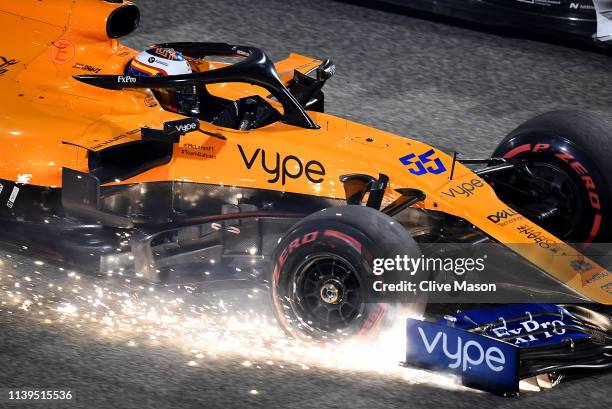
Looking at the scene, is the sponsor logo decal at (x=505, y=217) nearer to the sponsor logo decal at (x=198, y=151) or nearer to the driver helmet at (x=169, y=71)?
the sponsor logo decal at (x=198, y=151)

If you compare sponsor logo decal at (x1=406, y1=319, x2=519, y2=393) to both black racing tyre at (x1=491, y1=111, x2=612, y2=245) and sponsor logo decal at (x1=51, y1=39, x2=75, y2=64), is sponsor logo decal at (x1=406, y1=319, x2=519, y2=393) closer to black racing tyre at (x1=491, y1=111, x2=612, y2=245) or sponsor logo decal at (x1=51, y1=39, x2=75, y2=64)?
black racing tyre at (x1=491, y1=111, x2=612, y2=245)

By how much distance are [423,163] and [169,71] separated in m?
1.59

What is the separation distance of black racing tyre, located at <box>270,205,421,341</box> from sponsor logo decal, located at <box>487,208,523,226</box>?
0.78m

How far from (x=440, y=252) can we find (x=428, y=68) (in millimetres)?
4556

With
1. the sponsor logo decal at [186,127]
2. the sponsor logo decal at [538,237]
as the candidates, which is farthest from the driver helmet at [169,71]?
the sponsor logo decal at [538,237]

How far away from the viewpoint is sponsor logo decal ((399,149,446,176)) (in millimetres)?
6277

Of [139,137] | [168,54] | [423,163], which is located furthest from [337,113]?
[139,137]

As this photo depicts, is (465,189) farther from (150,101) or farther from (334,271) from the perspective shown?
(150,101)

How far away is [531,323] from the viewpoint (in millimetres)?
5582

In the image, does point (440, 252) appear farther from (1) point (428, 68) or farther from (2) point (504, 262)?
(1) point (428, 68)

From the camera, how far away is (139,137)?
21.1 ft

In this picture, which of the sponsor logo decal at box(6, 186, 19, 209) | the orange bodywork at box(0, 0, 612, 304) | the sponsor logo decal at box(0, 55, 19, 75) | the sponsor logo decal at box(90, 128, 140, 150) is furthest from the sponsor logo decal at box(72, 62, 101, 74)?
the sponsor logo decal at box(6, 186, 19, 209)

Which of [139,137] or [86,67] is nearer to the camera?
[139,137]

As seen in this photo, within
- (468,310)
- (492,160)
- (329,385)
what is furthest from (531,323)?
(492,160)
